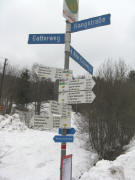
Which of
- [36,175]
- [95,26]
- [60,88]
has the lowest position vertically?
[36,175]

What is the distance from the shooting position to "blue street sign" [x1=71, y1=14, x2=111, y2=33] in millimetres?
3061

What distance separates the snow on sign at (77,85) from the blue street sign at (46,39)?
848mm

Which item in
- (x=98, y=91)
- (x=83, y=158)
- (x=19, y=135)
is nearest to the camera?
(x=83, y=158)

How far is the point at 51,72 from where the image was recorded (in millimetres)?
2936

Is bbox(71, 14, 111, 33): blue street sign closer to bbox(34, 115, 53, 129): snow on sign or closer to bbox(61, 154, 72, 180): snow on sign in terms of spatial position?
bbox(34, 115, 53, 129): snow on sign

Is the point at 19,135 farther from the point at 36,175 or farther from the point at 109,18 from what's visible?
the point at 109,18

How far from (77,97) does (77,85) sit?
0.63 feet

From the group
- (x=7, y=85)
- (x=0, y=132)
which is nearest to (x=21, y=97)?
(x=7, y=85)

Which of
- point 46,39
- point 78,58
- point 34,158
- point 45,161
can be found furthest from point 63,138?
point 34,158

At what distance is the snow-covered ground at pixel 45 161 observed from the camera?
4484mm

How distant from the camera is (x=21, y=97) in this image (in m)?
26.5

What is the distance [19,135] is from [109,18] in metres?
9.90

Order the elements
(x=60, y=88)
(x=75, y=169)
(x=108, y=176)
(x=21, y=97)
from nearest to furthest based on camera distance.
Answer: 1. (x=60, y=88)
2. (x=108, y=176)
3. (x=75, y=169)
4. (x=21, y=97)

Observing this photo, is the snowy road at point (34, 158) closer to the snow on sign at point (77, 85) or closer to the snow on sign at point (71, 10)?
the snow on sign at point (77, 85)
